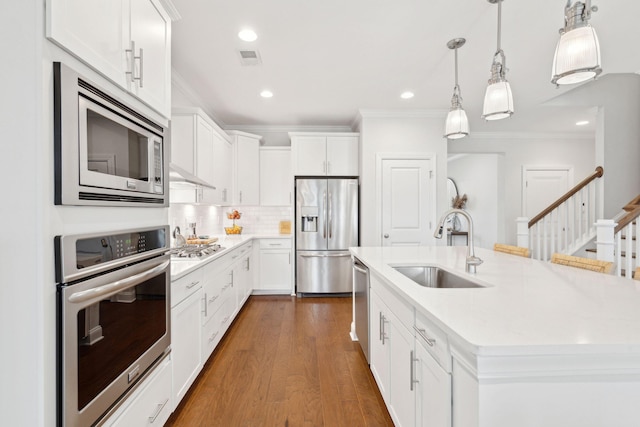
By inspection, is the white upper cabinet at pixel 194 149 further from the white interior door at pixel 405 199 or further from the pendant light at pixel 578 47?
the pendant light at pixel 578 47

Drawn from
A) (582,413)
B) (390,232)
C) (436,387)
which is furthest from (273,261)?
(582,413)

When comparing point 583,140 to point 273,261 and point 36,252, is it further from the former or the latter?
point 36,252

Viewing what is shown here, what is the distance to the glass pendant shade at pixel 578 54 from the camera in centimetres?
129

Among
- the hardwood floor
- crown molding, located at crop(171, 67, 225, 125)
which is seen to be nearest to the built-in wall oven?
the hardwood floor

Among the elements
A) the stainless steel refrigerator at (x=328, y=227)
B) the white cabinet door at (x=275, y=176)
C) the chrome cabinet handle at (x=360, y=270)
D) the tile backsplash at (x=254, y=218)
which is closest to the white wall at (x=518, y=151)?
the stainless steel refrigerator at (x=328, y=227)

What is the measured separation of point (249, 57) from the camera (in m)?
2.72

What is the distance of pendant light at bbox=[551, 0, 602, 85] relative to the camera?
129 cm

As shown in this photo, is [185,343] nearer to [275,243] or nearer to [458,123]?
[458,123]

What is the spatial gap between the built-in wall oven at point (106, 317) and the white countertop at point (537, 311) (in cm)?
111

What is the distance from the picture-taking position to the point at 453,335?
34.2 inches

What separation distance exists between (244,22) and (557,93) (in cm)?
366

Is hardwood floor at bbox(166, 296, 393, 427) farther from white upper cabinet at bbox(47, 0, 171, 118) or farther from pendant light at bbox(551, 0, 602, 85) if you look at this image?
pendant light at bbox(551, 0, 602, 85)

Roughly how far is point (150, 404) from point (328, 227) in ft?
10.4

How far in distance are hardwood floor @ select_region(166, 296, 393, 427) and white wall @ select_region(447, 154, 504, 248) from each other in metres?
3.95
